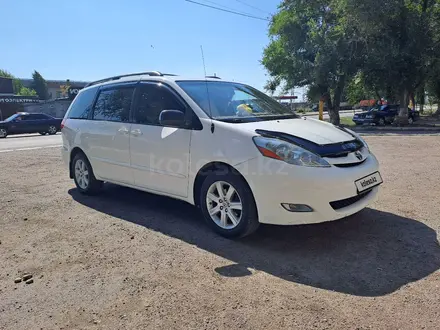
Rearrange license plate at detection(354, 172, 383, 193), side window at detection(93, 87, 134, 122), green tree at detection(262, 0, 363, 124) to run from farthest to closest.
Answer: green tree at detection(262, 0, 363, 124)
side window at detection(93, 87, 134, 122)
license plate at detection(354, 172, 383, 193)

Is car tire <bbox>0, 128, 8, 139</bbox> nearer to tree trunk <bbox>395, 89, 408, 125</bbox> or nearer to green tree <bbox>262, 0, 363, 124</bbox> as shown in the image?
green tree <bbox>262, 0, 363, 124</bbox>

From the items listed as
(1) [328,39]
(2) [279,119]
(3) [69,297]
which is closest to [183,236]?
(3) [69,297]

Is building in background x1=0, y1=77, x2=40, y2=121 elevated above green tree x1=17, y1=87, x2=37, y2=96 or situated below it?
below

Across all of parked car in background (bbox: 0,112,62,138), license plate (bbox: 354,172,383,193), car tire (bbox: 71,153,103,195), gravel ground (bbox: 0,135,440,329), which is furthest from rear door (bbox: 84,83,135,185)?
parked car in background (bbox: 0,112,62,138)

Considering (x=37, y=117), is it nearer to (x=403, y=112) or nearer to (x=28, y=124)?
(x=28, y=124)

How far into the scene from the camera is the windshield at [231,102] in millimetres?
4359

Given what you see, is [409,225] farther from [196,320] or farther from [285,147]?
[196,320]

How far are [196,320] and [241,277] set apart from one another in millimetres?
715

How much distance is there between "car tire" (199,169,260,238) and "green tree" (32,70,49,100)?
8694cm

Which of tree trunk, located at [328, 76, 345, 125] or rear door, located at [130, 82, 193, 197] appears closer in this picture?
rear door, located at [130, 82, 193, 197]

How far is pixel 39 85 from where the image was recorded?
81.4m

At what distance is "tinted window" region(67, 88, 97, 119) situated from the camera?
6.05 metres

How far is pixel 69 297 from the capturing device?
2990 mm

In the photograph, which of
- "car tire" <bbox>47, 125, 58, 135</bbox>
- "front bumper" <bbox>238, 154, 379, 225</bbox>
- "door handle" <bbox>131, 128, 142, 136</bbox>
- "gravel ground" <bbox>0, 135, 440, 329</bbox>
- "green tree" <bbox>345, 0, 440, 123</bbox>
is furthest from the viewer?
"car tire" <bbox>47, 125, 58, 135</bbox>
